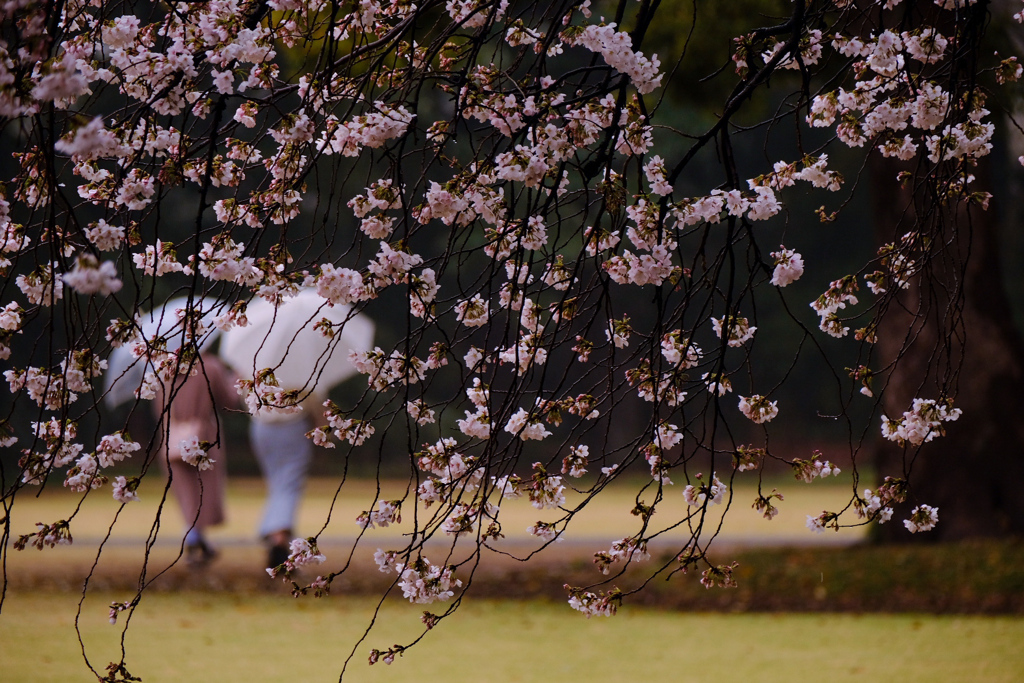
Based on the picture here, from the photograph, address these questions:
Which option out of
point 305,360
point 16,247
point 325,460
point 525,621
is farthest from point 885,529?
point 325,460

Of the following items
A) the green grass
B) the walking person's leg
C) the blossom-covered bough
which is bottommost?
the green grass

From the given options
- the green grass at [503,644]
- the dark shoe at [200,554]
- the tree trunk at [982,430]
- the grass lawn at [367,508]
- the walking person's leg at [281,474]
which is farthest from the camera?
the grass lawn at [367,508]

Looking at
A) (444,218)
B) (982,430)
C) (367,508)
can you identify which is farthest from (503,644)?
(367,508)

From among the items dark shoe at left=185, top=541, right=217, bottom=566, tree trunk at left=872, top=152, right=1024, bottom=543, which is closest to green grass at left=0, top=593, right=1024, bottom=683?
dark shoe at left=185, top=541, right=217, bottom=566

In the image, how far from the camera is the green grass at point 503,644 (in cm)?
535

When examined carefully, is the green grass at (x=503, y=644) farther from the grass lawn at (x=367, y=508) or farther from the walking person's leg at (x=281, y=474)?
the grass lawn at (x=367, y=508)

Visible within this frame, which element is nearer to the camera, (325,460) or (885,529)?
(885,529)

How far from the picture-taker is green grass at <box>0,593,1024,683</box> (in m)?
5.35

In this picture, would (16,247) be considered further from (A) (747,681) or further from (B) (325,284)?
(A) (747,681)

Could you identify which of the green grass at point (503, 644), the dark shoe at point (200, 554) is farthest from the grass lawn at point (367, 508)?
the green grass at point (503, 644)

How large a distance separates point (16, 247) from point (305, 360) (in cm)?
593

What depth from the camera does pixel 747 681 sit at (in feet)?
17.1

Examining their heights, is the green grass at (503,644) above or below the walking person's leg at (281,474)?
below

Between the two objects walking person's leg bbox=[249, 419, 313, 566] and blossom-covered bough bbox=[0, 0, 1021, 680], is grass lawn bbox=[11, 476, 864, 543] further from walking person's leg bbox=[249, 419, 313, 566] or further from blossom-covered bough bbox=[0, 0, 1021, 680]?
blossom-covered bough bbox=[0, 0, 1021, 680]
